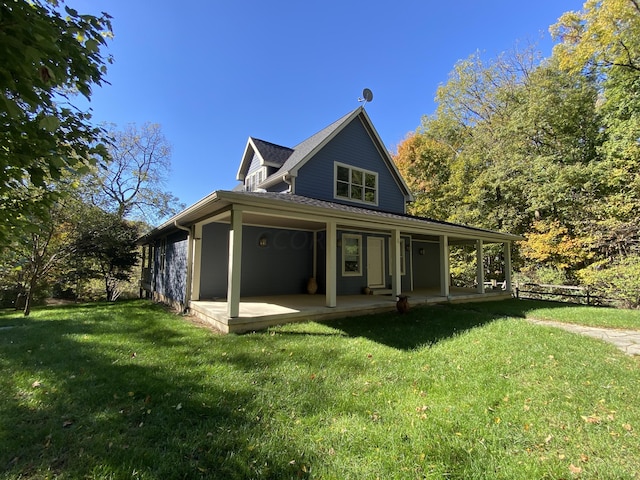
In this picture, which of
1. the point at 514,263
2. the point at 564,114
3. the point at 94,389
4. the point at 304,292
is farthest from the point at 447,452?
the point at 564,114

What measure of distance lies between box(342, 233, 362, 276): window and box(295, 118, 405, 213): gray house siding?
1.43 m

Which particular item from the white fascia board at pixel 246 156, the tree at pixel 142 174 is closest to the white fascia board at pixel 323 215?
the white fascia board at pixel 246 156

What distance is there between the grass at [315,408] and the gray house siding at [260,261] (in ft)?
11.9

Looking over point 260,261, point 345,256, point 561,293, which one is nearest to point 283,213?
point 260,261

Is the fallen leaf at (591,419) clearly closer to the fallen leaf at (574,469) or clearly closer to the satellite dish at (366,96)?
→ the fallen leaf at (574,469)

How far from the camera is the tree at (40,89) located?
1715 millimetres

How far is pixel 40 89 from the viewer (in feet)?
7.34

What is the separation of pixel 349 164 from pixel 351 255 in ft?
11.8

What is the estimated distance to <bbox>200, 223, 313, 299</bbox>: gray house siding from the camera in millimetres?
9047

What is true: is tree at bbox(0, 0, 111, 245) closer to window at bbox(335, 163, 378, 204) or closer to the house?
the house

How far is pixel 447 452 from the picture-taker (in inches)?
95.1

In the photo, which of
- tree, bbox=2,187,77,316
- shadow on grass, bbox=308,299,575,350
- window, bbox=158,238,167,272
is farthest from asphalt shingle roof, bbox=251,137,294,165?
shadow on grass, bbox=308,299,575,350

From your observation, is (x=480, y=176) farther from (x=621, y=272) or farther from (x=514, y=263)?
(x=621, y=272)

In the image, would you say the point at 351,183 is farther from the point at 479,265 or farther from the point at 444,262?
the point at 479,265
